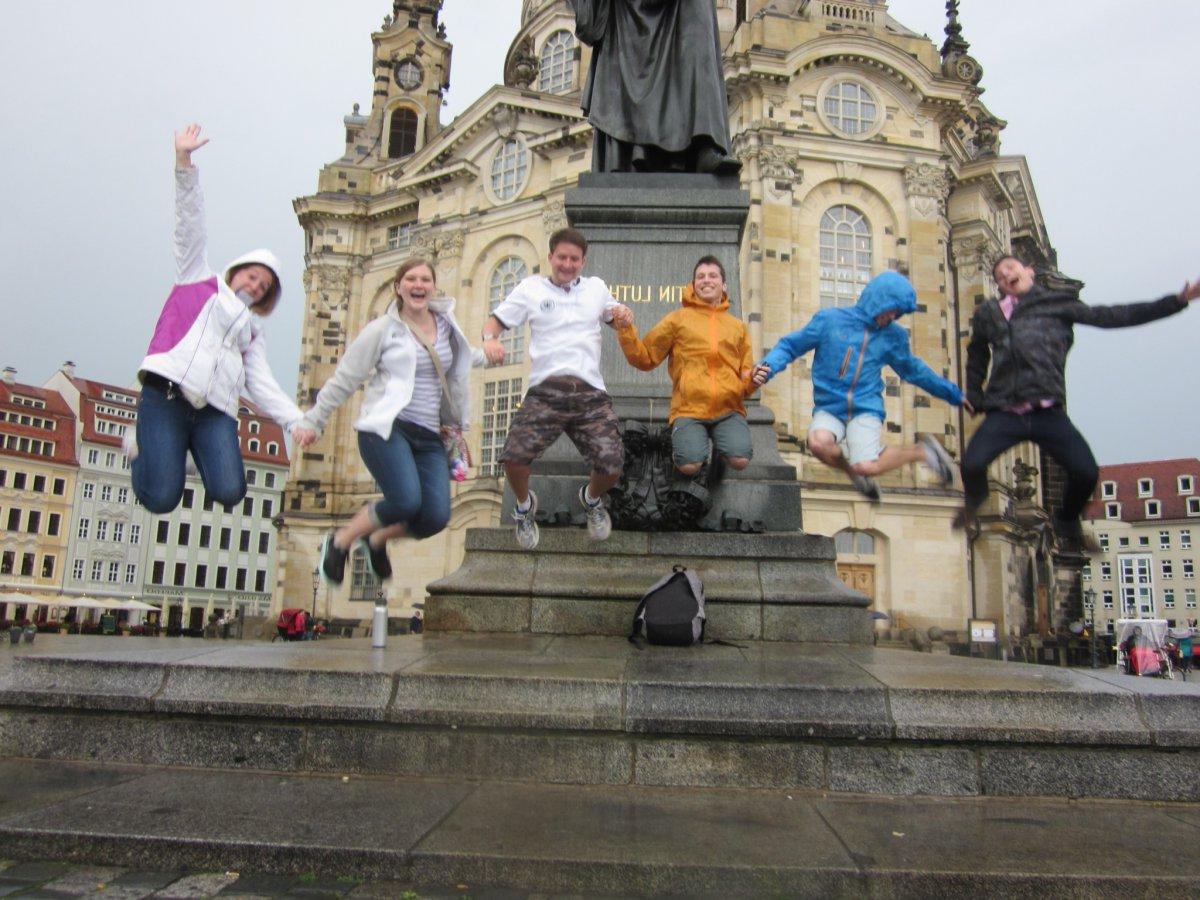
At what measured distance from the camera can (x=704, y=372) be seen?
6703mm

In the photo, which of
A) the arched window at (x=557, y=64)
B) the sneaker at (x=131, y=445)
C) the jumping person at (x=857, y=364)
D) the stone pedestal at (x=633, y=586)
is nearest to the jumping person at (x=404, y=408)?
the sneaker at (x=131, y=445)

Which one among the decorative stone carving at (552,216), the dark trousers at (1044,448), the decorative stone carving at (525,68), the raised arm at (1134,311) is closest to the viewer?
the raised arm at (1134,311)

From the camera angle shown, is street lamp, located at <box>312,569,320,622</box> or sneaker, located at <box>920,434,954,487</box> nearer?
sneaker, located at <box>920,434,954,487</box>

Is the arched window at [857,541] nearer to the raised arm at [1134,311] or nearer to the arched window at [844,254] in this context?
the arched window at [844,254]

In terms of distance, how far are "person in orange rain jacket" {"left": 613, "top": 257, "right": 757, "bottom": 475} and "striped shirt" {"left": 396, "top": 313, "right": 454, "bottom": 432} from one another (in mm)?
1425

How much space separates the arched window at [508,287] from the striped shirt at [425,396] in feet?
107

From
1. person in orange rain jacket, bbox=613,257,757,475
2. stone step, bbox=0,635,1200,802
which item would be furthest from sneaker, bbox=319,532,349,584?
person in orange rain jacket, bbox=613,257,757,475

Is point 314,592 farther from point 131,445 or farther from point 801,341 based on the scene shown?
point 131,445

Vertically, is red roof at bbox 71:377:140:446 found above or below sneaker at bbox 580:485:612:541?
above

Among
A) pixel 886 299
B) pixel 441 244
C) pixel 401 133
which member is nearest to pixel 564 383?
pixel 886 299

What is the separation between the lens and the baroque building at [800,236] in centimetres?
3172

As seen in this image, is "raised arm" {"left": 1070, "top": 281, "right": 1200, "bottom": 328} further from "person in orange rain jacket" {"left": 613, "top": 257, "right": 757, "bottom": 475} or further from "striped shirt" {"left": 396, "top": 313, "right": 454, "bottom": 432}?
"striped shirt" {"left": 396, "top": 313, "right": 454, "bottom": 432}

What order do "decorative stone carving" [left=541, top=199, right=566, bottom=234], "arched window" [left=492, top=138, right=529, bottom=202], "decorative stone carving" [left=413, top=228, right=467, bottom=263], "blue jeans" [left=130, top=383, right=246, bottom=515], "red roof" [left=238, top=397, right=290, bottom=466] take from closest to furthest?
1. "blue jeans" [left=130, top=383, right=246, bottom=515]
2. "decorative stone carving" [left=541, top=199, right=566, bottom=234]
3. "arched window" [left=492, top=138, right=529, bottom=202]
4. "decorative stone carving" [left=413, top=228, right=467, bottom=263]
5. "red roof" [left=238, top=397, right=290, bottom=466]

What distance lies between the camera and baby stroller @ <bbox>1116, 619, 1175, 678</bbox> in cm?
2325
